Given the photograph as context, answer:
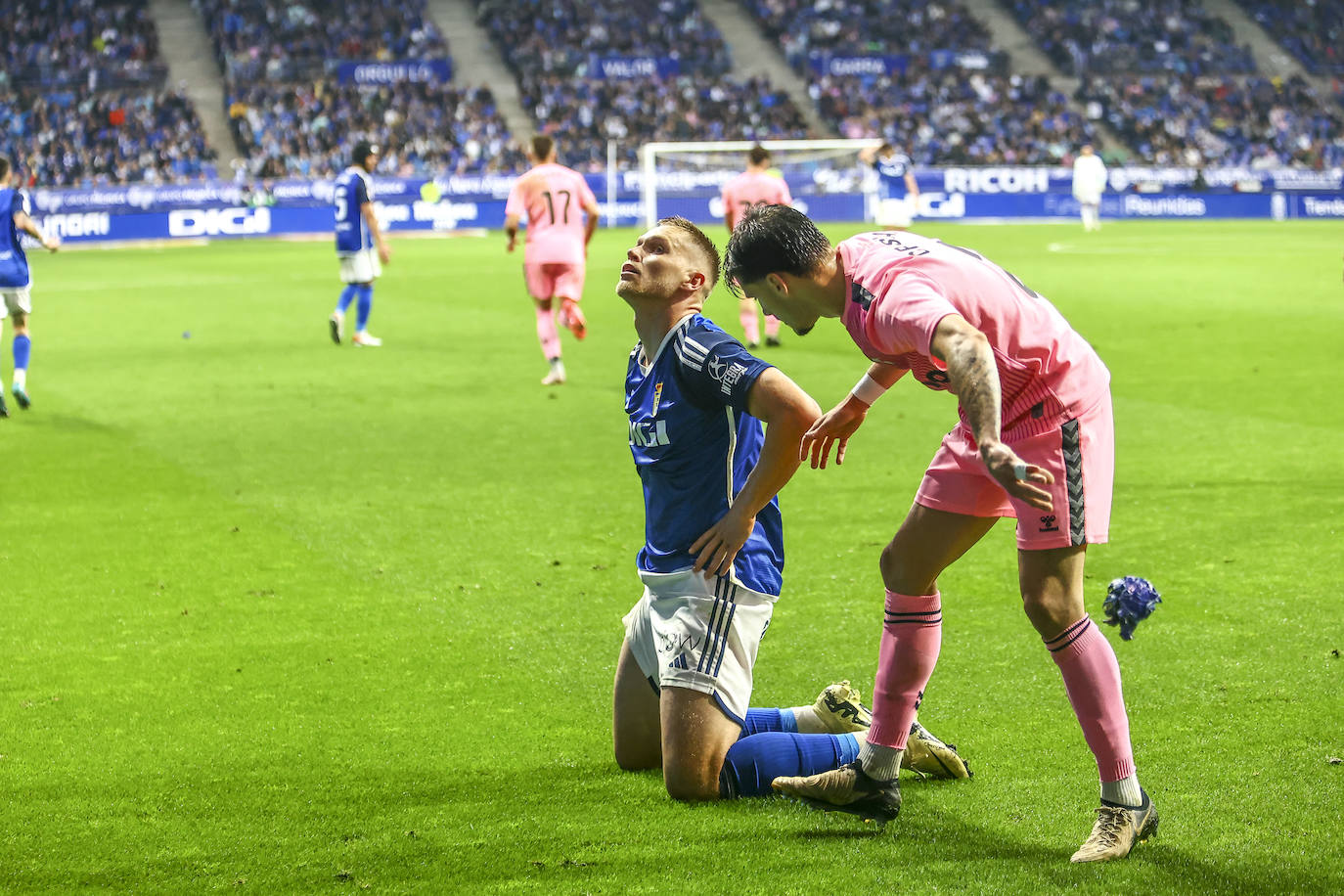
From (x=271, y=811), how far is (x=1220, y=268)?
22.8 metres

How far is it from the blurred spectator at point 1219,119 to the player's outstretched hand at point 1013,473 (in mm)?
46568

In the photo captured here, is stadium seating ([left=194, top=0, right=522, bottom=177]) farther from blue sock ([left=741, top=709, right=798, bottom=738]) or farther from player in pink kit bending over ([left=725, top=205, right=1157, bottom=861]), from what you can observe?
player in pink kit bending over ([left=725, top=205, right=1157, bottom=861])

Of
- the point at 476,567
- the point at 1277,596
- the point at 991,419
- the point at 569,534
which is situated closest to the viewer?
the point at 991,419

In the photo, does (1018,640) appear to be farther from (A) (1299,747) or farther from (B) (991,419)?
(B) (991,419)

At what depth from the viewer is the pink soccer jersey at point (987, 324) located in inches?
140

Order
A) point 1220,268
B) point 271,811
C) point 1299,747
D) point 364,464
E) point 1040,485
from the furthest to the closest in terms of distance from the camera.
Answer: point 1220,268 → point 364,464 → point 1299,747 → point 271,811 → point 1040,485

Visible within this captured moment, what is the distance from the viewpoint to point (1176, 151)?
4741 cm

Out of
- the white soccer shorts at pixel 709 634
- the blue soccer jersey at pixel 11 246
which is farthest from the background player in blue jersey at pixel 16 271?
the white soccer shorts at pixel 709 634

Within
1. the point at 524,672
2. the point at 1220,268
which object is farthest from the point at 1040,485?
the point at 1220,268

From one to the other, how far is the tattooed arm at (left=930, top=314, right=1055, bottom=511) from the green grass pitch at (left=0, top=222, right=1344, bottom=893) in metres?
1.14

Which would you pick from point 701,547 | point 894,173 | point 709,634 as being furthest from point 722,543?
point 894,173

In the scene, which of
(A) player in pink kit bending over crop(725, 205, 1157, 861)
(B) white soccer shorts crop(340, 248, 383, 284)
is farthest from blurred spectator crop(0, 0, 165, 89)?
(A) player in pink kit bending over crop(725, 205, 1157, 861)

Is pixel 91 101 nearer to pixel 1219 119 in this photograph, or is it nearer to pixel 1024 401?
pixel 1219 119

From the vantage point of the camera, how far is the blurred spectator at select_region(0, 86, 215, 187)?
135ft
